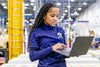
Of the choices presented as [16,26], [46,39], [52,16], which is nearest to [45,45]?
[46,39]

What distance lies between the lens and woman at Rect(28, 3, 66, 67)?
2.12 m

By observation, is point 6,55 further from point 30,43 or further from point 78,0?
point 78,0

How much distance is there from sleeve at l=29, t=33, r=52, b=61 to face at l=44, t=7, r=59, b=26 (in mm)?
170

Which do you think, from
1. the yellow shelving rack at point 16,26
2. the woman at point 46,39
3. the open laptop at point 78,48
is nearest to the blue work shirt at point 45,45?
the woman at point 46,39

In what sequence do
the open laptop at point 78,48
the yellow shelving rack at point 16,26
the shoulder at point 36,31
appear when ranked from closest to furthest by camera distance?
the open laptop at point 78,48 < the shoulder at point 36,31 < the yellow shelving rack at point 16,26

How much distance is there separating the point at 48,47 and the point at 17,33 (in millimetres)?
6453

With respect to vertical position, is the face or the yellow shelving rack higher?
the face

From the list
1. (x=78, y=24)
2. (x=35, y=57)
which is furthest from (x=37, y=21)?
(x=78, y=24)

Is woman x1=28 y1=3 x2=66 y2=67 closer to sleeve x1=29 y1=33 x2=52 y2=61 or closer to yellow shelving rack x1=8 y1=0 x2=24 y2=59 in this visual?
sleeve x1=29 y1=33 x2=52 y2=61

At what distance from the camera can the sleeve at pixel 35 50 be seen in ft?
6.75

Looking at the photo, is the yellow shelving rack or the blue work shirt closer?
the blue work shirt

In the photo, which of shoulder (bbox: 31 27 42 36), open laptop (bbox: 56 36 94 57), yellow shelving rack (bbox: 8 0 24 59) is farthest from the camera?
yellow shelving rack (bbox: 8 0 24 59)

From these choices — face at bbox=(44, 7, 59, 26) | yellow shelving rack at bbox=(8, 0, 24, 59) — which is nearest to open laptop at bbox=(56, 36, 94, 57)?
face at bbox=(44, 7, 59, 26)

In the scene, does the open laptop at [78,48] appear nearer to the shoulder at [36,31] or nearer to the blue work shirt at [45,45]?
the blue work shirt at [45,45]
